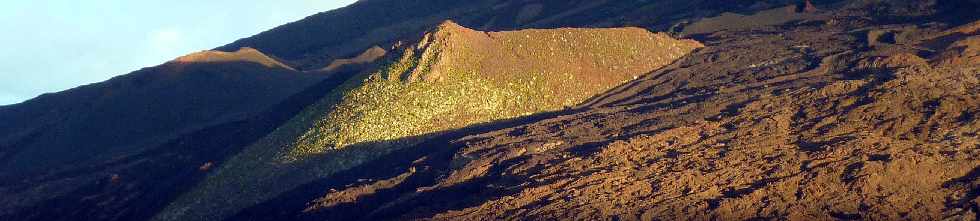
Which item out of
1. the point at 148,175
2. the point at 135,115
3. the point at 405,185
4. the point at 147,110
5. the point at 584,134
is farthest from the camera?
the point at 147,110

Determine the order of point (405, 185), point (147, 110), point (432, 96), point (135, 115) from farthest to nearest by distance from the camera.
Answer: point (147, 110)
point (135, 115)
point (432, 96)
point (405, 185)

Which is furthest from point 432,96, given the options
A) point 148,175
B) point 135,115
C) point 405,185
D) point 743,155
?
point 135,115

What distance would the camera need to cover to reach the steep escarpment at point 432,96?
2269 cm

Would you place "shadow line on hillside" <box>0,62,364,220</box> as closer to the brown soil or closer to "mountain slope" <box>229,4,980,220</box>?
"mountain slope" <box>229,4,980,220</box>

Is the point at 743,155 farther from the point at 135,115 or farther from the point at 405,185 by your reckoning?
the point at 135,115

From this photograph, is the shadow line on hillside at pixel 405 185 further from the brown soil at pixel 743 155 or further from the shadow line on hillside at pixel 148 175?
the shadow line on hillside at pixel 148 175

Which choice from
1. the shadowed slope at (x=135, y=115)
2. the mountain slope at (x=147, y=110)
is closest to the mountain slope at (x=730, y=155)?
the shadowed slope at (x=135, y=115)

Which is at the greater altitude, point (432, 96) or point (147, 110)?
point (432, 96)

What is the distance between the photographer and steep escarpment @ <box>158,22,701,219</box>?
74.4 ft

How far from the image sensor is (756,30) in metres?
31.1

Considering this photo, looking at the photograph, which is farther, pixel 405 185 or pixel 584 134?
pixel 584 134

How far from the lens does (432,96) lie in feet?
81.5

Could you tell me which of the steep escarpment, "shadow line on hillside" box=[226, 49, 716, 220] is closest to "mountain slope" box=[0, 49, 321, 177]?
the steep escarpment

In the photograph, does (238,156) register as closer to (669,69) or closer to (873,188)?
(669,69)
